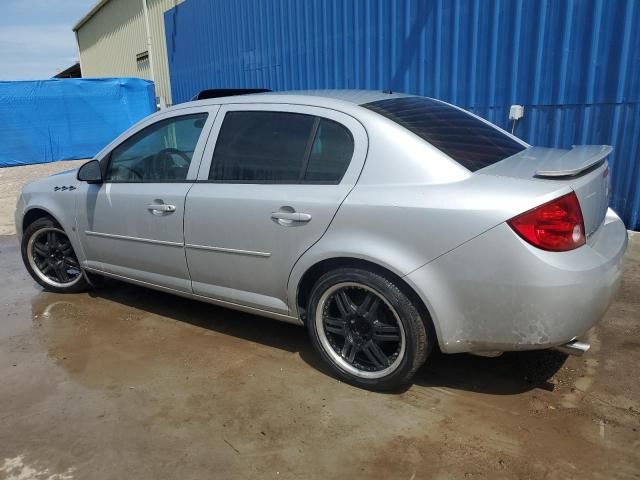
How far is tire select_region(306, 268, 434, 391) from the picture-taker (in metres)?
2.68

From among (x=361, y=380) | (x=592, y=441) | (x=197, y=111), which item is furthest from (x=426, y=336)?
(x=197, y=111)

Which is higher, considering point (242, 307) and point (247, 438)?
point (242, 307)

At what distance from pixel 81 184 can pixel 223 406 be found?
236 cm

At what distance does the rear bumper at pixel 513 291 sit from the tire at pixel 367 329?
0.14 m

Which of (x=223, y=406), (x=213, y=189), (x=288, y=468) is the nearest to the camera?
(x=288, y=468)

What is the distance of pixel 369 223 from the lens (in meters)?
2.68

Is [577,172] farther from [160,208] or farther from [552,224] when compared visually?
[160,208]

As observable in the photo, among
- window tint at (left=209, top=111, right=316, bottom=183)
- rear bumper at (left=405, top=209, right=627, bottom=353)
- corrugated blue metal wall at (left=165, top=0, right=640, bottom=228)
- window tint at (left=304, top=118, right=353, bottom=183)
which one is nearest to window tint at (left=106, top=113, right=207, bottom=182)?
window tint at (left=209, top=111, right=316, bottom=183)

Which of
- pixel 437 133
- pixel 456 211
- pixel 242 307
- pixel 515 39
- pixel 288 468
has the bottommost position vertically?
pixel 288 468

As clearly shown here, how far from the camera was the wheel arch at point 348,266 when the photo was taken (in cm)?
267

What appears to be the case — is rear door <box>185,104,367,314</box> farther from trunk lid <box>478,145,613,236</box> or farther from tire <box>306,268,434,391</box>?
trunk lid <box>478,145,613,236</box>

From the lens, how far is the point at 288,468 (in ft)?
7.74

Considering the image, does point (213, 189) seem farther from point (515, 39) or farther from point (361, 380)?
point (515, 39)

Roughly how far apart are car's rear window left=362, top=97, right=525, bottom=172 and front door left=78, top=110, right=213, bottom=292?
1.31 metres
